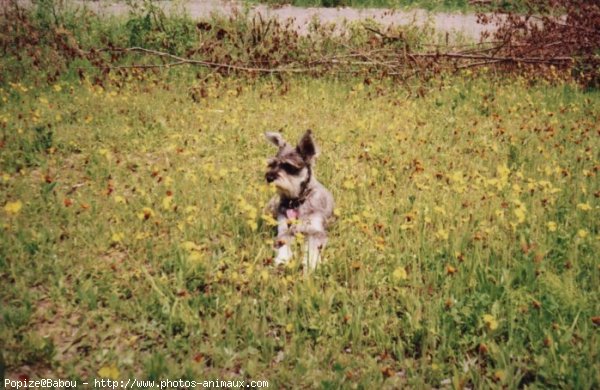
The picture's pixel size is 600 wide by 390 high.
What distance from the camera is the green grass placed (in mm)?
3234

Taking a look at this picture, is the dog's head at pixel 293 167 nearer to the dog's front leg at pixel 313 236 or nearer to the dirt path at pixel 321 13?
the dog's front leg at pixel 313 236

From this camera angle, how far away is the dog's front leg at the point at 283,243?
4318 millimetres

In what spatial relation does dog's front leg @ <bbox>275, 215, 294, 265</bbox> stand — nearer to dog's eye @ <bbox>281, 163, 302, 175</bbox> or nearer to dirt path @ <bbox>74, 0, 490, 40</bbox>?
dog's eye @ <bbox>281, 163, 302, 175</bbox>

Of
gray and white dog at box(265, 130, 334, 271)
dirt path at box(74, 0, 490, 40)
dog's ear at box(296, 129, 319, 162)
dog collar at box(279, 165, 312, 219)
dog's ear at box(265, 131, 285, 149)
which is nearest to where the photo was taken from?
gray and white dog at box(265, 130, 334, 271)

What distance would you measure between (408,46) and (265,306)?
827 cm

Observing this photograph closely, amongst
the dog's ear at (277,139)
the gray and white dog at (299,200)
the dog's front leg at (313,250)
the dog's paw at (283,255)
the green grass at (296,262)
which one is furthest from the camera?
the dog's ear at (277,139)

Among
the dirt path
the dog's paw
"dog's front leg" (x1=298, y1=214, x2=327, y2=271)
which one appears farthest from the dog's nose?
the dirt path

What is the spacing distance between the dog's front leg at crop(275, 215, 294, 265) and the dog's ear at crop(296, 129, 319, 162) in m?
0.73

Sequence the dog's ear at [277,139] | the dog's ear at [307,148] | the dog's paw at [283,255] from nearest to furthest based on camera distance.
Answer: the dog's paw at [283,255] → the dog's ear at [307,148] → the dog's ear at [277,139]

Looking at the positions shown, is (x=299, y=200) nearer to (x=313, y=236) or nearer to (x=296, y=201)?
(x=296, y=201)

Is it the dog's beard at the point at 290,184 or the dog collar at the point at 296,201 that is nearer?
the dog's beard at the point at 290,184

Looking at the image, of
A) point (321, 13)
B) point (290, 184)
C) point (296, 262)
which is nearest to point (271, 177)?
point (290, 184)

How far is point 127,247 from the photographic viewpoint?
455 centimetres

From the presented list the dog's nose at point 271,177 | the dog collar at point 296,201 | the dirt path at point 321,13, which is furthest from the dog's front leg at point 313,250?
the dirt path at point 321,13
